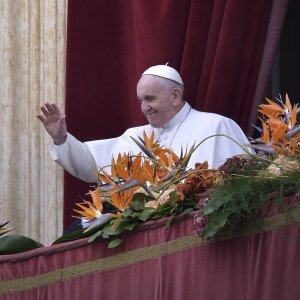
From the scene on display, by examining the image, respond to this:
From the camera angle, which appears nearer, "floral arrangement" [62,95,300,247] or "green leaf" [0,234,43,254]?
"floral arrangement" [62,95,300,247]

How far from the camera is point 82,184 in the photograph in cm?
618

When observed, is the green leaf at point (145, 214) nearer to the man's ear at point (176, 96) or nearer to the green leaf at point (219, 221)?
the green leaf at point (219, 221)

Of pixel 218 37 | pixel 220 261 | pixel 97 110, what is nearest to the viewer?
pixel 220 261

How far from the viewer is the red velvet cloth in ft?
12.0

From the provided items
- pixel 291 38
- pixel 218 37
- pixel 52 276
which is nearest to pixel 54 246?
pixel 52 276

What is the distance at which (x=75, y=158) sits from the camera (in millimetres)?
5738

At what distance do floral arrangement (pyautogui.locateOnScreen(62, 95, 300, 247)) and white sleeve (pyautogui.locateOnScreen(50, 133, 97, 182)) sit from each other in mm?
1318

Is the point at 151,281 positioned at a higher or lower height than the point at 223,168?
lower

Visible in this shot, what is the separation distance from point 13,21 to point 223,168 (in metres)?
2.96

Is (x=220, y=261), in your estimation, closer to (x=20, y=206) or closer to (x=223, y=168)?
(x=223, y=168)

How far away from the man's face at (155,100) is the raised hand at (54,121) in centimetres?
40

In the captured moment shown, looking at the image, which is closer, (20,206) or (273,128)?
(273,128)

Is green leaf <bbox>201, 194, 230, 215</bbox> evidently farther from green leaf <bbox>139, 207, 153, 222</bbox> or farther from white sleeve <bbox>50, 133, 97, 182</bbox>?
white sleeve <bbox>50, 133, 97, 182</bbox>

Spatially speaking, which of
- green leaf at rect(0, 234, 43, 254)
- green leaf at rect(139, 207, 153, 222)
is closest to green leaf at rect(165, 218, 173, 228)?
green leaf at rect(139, 207, 153, 222)
